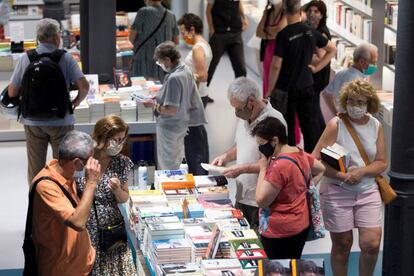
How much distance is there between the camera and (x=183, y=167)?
25.1ft

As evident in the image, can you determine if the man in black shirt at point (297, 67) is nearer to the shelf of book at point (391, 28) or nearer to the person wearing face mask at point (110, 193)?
the shelf of book at point (391, 28)

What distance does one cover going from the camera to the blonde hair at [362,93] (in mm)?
6801

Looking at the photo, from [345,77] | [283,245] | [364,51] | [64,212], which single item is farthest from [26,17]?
[64,212]

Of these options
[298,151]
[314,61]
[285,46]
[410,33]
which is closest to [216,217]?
[298,151]

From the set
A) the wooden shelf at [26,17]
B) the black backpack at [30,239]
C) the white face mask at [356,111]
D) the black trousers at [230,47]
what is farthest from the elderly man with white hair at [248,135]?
the wooden shelf at [26,17]

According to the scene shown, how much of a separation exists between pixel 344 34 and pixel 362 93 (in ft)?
22.4

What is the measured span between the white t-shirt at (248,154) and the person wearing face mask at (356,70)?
2.02 metres

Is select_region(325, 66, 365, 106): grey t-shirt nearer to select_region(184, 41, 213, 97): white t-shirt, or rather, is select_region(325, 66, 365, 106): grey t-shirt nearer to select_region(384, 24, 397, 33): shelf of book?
select_region(184, 41, 213, 97): white t-shirt

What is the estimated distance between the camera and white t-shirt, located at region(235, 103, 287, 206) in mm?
6844

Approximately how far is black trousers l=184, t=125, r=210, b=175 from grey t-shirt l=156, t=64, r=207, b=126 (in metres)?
0.20

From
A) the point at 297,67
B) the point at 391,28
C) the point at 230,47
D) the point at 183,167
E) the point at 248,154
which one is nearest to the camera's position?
the point at 248,154

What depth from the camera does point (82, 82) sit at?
8625 millimetres

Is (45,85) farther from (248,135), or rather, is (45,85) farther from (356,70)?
(356,70)

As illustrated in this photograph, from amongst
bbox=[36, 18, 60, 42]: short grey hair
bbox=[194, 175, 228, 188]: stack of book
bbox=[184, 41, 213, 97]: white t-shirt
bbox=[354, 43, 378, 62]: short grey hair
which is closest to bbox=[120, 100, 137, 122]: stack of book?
bbox=[184, 41, 213, 97]: white t-shirt
